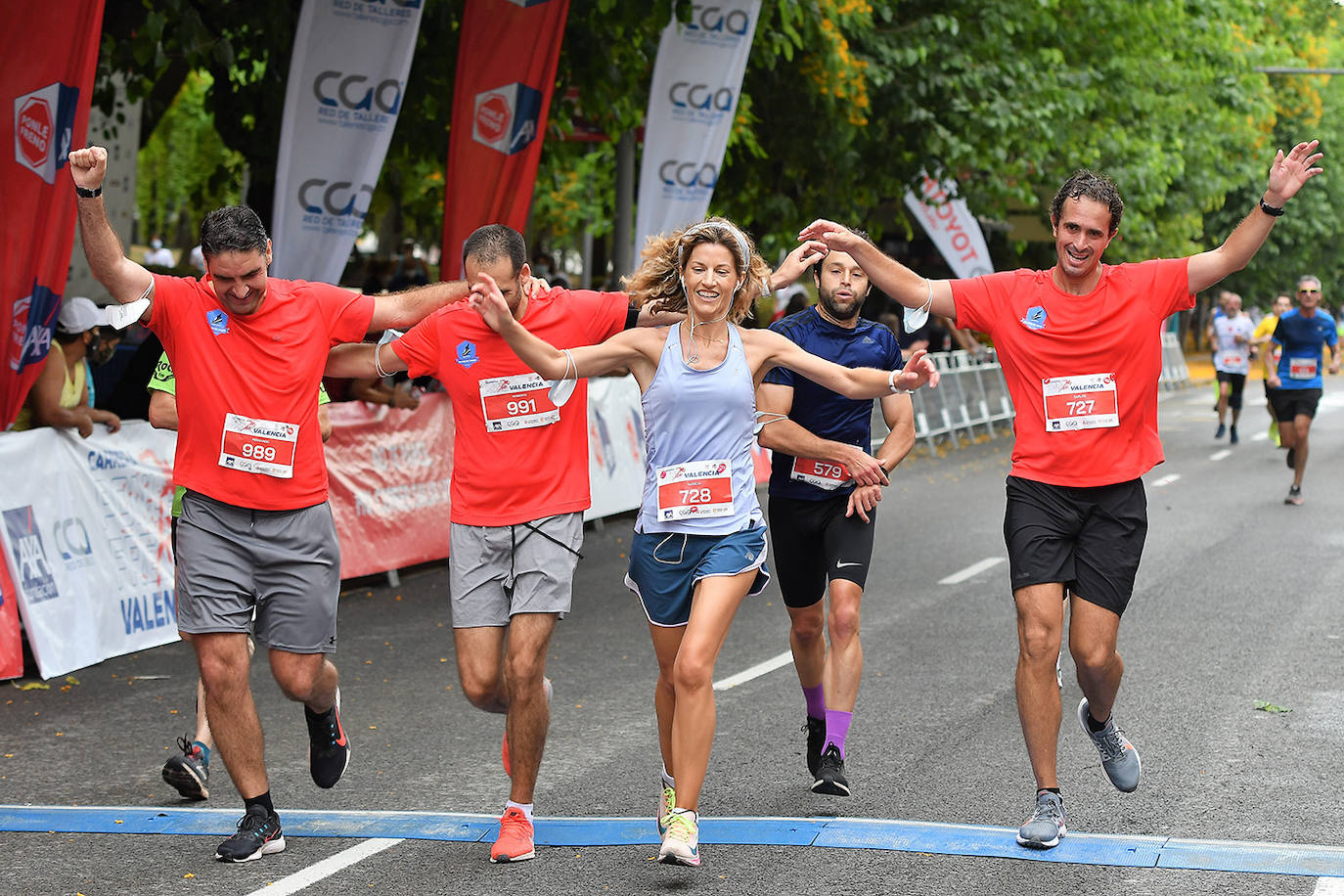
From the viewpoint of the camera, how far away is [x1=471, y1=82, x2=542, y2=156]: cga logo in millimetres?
13109

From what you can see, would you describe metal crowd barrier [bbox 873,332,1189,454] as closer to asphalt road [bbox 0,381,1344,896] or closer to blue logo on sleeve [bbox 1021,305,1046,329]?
asphalt road [bbox 0,381,1344,896]

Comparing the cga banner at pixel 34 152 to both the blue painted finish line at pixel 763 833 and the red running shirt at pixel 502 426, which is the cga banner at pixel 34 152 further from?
the red running shirt at pixel 502 426

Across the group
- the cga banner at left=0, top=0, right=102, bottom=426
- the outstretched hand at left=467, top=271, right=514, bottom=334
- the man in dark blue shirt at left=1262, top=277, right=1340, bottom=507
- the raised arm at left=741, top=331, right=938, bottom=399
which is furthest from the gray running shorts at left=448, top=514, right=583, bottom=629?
the man in dark blue shirt at left=1262, top=277, right=1340, bottom=507

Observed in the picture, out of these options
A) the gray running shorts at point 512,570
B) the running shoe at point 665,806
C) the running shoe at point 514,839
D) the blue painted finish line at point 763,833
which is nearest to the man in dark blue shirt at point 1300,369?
the blue painted finish line at point 763,833

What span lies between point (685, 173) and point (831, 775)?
9.88 metres

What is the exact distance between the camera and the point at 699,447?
561 cm

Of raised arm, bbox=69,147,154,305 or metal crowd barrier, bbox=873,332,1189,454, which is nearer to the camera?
raised arm, bbox=69,147,154,305

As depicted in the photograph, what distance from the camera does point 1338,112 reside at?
51094 mm

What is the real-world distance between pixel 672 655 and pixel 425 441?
7.15m

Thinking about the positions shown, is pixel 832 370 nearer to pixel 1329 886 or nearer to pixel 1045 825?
pixel 1045 825

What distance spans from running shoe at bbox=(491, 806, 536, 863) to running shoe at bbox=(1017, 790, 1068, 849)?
1.60 metres

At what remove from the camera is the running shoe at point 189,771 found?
254 inches

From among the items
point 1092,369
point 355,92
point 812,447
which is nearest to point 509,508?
point 812,447

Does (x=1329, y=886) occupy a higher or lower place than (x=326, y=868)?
higher
